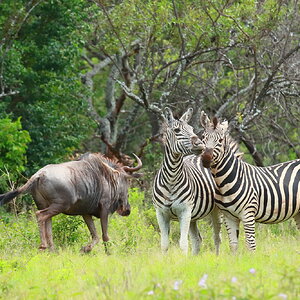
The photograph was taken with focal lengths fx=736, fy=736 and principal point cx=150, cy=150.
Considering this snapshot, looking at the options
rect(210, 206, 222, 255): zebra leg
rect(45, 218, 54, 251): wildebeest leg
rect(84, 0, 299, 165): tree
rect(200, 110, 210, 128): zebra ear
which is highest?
rect(84, 0, 299, 165): tree

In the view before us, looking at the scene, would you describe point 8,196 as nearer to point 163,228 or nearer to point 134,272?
point 163,228

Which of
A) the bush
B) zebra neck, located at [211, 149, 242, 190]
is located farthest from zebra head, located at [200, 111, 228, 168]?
the bush

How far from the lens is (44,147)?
18.8m

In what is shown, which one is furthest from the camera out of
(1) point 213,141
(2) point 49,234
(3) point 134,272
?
(2) point 49,234

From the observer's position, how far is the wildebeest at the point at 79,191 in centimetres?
1116

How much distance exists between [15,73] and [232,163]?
8847 millimetres

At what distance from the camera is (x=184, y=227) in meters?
10.7

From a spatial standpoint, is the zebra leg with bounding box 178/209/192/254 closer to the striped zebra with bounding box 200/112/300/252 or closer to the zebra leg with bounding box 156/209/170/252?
the zebra leg with bounding box 156/209/170/252

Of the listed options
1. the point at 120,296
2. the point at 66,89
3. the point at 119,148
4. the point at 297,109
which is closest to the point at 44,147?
the point at 66,89

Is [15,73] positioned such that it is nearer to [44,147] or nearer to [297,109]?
[44,147]

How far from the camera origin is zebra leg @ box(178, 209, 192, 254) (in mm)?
10541

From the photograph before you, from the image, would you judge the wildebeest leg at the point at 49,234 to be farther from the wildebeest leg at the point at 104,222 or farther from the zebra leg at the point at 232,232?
the zebra leg at the point at 232,232

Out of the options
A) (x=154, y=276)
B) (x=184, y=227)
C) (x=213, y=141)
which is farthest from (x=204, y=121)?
(x=154, y=276)

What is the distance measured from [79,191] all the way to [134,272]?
12.7 feet
